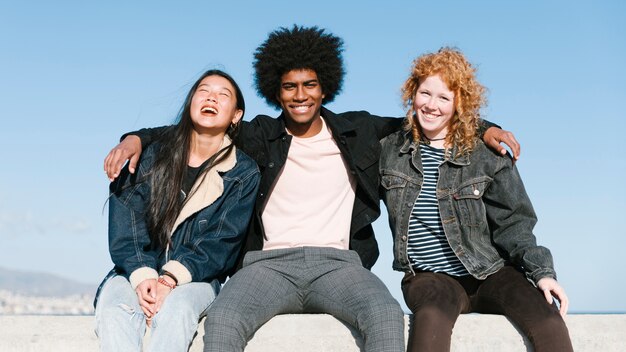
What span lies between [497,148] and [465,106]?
329 mm

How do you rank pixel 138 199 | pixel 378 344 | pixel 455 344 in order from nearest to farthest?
pixel 378 344 → pixel 455 344 → pixel 138 199

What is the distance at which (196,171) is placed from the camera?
4.48m

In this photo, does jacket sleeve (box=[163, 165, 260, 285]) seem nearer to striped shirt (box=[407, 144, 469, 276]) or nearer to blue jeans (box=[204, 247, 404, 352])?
blue jeans (box=[204, 247, 404, 352])

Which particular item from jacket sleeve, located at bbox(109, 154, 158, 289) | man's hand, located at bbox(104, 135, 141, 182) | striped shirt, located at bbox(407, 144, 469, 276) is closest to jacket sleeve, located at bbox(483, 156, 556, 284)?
striped shirt, located at bbox(407, 144, 469, 276)

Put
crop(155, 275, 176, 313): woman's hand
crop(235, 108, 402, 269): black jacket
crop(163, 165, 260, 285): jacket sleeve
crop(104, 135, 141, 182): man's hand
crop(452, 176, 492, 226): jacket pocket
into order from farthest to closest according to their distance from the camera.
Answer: crop(235, 108, 402, 269): black jacket < crop(452, 176, 492, 226): jacket pocket < crop(104, 135, 141, 182): man's hand < crop(163, 165, 260, 285): jacket sleeve < crop(155, 275, 176, 313): woman's hand

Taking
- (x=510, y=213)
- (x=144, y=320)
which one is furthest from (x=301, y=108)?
(x=144, y=320)

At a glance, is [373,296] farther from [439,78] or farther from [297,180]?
[439,78]

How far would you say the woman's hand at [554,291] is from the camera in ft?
12.8

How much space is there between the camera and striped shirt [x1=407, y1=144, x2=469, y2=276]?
427 cm

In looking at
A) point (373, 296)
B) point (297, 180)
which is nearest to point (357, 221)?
point (297, 180)

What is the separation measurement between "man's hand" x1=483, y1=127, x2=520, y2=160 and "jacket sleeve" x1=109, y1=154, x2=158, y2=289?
206cm

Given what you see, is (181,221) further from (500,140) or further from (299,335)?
(500,140)

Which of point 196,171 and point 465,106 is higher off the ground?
point 465,106

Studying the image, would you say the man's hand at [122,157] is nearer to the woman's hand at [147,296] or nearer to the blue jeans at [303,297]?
the woman's hand at [147,296]
